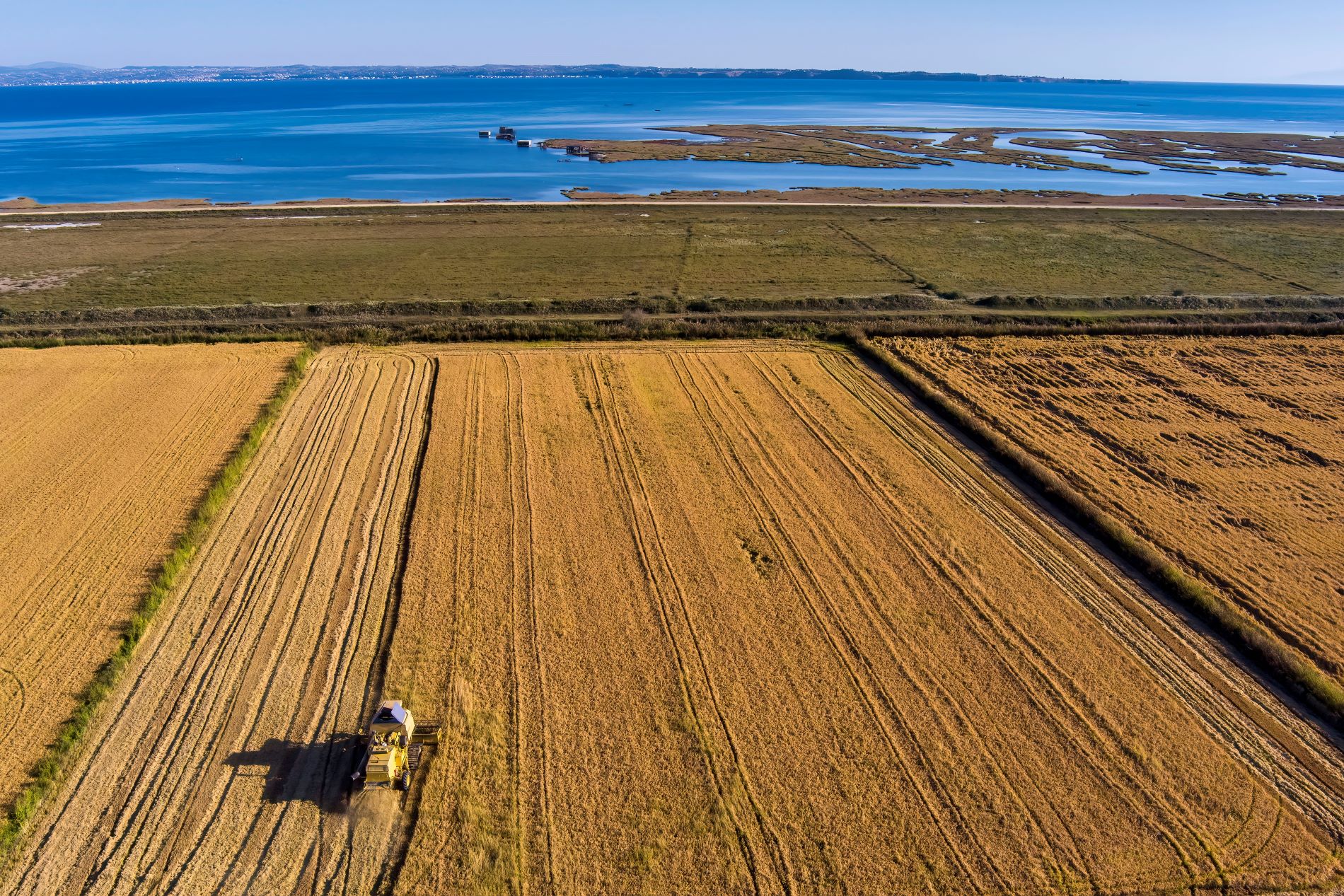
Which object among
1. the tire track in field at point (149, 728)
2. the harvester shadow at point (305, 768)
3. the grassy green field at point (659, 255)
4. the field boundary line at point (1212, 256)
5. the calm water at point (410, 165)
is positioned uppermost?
the harvester shadow at point (305, 768)

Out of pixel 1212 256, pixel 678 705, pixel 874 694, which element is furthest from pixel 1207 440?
pixel 1212 256

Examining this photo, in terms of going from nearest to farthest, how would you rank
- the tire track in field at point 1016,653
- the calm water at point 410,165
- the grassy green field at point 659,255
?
the tire track in field at point 1016,653 < the grassy green field at point 659,255 < the calm water at point 410,165

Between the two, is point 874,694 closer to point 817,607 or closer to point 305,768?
point 817,607

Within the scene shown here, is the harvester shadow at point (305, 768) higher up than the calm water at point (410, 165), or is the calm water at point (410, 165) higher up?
the harvester shadow at point (305, 768)

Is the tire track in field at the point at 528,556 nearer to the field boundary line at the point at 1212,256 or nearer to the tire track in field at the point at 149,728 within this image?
the tire track in field at the point at 149,728

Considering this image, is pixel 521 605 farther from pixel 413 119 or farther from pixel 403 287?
pixel 413 119

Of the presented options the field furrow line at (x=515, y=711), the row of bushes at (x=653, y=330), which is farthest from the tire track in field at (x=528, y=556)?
the row of bushes at (x=653, y=330)

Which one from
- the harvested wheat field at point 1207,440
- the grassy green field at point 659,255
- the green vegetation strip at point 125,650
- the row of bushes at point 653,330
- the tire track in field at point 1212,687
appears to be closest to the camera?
the green vegetation strip at point 125,650
